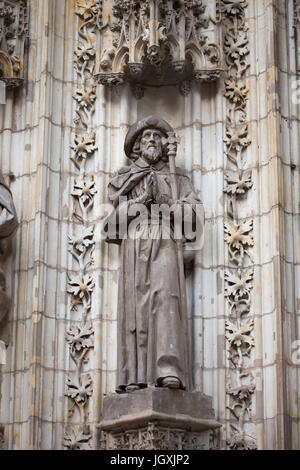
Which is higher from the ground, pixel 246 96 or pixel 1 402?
pixel 246 96

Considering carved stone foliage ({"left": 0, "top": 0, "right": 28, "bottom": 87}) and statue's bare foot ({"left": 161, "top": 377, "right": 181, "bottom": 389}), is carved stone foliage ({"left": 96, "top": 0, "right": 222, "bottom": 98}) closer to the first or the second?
carved stone foliage ({"left": 0, "top": 0, "right": 28, "bottom": 87})

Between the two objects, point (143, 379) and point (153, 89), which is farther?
point (153, 89)

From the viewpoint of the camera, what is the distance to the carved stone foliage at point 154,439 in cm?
1073

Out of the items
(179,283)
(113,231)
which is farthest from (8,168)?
(179,283)

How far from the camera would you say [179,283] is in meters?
11.3

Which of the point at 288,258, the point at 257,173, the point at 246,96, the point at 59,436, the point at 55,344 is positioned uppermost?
the point at 246,96

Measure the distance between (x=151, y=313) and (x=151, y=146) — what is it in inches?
63.4

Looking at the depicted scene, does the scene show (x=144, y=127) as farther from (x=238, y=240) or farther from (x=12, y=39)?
(x=12, y=39)

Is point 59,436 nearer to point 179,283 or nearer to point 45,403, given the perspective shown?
point 45,403

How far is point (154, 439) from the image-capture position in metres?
10.7

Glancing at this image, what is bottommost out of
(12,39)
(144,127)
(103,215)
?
(103,215)

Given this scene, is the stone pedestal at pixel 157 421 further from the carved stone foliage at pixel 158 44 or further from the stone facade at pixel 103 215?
the carved stone foliage at pixel 158 44

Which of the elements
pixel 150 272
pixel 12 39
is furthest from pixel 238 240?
pixel 12 39

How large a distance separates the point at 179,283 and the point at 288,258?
103 cm
